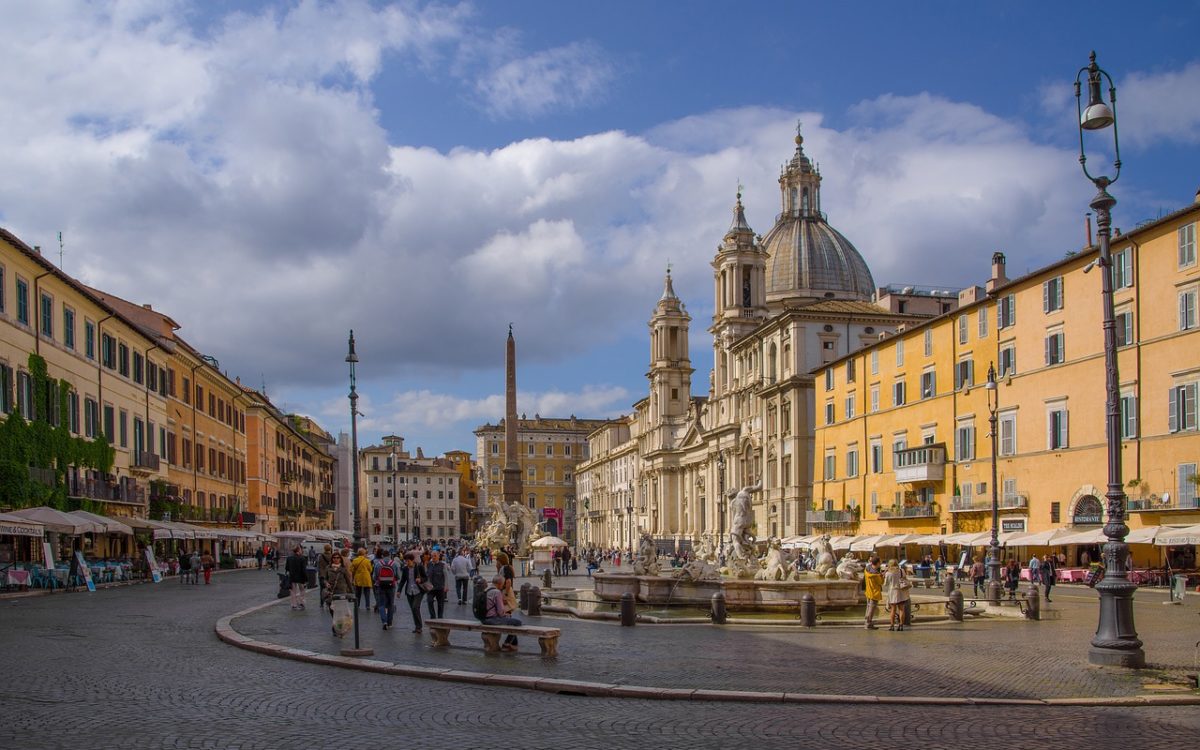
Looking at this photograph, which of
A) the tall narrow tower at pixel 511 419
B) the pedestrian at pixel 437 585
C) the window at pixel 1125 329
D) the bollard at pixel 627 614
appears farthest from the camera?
the tall narrow tower at pixel 511 419

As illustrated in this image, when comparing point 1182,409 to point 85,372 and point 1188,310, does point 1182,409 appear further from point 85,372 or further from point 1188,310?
point 85,372

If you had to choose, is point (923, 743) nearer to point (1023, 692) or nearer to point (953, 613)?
point (1023, 692)

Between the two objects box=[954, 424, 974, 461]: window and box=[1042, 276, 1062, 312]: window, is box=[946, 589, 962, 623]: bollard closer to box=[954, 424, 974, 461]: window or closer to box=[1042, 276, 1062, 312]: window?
box=[1042, 276, 1062, 312]: window

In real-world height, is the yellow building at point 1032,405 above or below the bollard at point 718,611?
above

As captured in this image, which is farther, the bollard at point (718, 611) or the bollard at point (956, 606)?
the bollard at point (956, 606)

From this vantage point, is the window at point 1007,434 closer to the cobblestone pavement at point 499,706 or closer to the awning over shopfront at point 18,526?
the cobblestone pavement at point 499,706

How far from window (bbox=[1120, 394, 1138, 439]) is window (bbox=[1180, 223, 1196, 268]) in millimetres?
4884

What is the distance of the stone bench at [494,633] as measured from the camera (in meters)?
16.5

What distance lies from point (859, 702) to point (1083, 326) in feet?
110

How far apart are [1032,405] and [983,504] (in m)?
4.95

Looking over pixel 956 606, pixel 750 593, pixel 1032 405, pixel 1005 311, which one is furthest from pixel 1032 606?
pixel 1005 311

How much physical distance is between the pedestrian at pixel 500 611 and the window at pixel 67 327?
2619 centimetres

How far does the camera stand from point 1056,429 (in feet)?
145

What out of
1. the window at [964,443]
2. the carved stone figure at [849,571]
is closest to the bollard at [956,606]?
the carved stone figure at [849,571]
